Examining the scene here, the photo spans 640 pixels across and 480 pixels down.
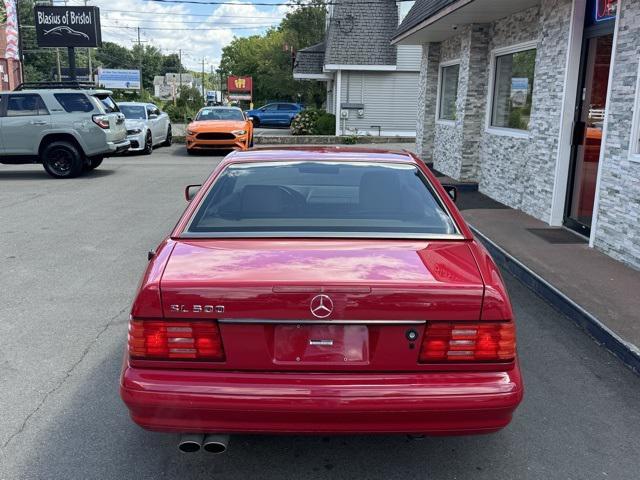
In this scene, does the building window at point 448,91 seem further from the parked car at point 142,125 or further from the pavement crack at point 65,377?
the pavement crack at point 65,377

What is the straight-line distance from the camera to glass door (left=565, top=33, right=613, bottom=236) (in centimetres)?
782

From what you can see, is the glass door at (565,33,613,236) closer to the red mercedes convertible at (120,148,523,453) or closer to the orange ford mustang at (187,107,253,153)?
the red mercedes convertible at (120,148,523,453)

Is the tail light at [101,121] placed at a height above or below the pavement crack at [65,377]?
above

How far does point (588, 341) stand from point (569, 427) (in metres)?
1.47

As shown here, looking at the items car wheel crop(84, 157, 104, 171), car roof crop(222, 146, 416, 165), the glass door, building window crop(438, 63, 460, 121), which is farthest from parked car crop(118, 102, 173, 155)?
car roof crop(222, 146, 416, 165)

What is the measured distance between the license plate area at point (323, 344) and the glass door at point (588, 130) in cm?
624

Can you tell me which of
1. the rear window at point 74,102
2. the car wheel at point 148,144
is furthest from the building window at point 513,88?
Answer: the car wheel at point 148,144

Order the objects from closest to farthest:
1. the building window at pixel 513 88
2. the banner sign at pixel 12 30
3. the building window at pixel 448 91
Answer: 1. the building window at pixel 513 88
2. the building window at pixel 448 91
3. the banner sign at pixel 12 30

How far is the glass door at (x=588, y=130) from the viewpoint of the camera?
7816 mm

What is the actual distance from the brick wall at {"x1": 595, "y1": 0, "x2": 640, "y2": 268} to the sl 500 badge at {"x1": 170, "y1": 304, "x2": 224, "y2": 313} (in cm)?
527

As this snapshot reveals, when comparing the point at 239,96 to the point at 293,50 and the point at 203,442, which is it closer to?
the point at 293,50

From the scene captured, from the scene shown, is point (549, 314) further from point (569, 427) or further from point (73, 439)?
point (73, 439)

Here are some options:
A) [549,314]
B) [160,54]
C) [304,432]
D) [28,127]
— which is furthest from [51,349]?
[160,54]

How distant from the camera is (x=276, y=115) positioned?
136 ft
